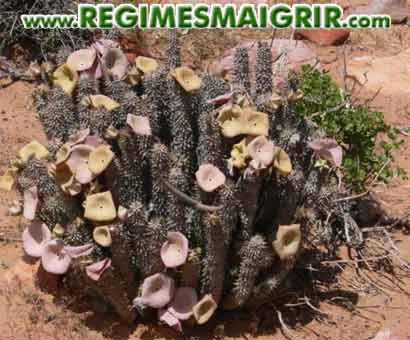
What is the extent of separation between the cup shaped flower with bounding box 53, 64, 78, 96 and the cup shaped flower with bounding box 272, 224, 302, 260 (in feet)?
3.72

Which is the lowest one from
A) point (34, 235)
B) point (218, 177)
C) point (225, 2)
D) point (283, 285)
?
point (283, 285)

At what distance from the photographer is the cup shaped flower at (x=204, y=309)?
10.7 feet

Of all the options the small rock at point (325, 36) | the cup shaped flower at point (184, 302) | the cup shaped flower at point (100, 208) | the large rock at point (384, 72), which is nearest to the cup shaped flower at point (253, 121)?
the cup shaped flower at point (100, 208)

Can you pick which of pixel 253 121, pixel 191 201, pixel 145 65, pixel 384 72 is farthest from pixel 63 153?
pixel 384 72

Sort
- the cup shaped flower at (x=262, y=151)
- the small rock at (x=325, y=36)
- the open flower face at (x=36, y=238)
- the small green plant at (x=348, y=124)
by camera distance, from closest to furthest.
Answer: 1. the cup shaped flower at (x=262, y=151)
2. the open flower face at (x=36, y=238)
3. the small green plant at (x=348, y=124)
4. the small rock at (x=325, y=36)

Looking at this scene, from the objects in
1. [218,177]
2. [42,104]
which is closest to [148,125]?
[218,177]

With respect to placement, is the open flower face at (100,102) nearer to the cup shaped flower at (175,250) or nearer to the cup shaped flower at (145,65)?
the cup shaped flower at (145,65)

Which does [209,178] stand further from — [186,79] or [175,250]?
[186,79]

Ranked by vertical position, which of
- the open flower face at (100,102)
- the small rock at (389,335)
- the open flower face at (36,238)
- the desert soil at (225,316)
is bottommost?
the small rock at (389,335)

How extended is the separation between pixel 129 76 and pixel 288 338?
4.57 feet

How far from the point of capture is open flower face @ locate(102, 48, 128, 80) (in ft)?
11.7

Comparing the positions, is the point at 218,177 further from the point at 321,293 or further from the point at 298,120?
the point at 321,293

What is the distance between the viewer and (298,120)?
350cm

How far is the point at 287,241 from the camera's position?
323cm
